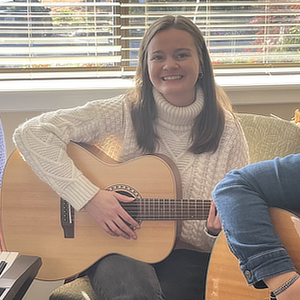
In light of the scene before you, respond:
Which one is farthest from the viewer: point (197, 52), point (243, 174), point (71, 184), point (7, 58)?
point (7, 58)

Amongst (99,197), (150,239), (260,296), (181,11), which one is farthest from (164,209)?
(181,11)

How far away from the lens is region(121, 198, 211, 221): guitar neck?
52.4 inches

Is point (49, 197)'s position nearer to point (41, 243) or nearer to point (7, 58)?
point (41, 243)

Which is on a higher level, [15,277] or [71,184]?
[71,184]

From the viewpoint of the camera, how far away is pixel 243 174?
37.0 inches

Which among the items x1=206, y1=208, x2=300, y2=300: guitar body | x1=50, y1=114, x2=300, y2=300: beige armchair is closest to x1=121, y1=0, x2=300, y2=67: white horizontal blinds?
x1=50, y1=114, x2=300, y2=300: beige armchair

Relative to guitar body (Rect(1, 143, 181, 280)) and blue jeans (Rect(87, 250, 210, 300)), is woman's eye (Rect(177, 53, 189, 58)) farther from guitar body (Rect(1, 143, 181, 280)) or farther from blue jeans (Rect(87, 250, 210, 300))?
blue jeans (Rect(87, 250, 210, 300))

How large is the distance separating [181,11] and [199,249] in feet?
3.92

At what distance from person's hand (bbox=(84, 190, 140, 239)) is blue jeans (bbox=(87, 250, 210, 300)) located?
8 cm

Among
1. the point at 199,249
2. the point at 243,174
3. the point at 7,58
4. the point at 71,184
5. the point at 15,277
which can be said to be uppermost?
the point at 7,58

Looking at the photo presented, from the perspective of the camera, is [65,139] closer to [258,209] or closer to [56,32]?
[258,209]

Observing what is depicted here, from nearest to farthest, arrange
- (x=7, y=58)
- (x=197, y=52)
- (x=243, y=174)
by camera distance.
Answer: (x=243, y=174), (x=197, y=52), (x=7, y=58)

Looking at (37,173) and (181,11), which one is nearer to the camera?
(37,173)

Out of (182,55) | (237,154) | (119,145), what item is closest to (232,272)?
(237,154)
